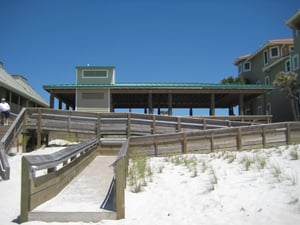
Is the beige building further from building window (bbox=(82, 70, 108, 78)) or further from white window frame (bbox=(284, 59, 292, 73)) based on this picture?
building window (bbox=(82, 70, 108, 78))

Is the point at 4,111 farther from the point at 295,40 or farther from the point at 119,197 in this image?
the point at 295,40

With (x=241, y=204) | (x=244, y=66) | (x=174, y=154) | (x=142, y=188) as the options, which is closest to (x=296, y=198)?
(x=241, y=204)

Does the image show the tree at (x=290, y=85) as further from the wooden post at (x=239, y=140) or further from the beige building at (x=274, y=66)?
the wooden post at (x=239, y=140)

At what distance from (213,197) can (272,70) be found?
95.3 feet

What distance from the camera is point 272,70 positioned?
32625 millimetres

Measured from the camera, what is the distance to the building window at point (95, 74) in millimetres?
26438

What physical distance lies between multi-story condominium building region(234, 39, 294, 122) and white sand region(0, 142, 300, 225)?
22.6 meters

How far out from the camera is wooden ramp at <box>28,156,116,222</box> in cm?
553

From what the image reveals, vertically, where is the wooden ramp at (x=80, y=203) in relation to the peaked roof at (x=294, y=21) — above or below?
below

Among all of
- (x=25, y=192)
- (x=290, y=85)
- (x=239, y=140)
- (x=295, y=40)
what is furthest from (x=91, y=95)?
(x=25, y=192)

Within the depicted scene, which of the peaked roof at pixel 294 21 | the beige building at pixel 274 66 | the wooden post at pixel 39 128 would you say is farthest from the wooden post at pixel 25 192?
the peaked roof at pixel 294 21

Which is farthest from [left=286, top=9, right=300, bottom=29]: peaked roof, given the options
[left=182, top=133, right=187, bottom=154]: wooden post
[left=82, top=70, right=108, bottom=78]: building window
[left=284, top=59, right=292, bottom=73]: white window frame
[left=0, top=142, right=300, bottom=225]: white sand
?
[left=0, top=142, right=300, bottom=225]: white sand

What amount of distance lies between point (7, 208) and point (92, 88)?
19.1 meters

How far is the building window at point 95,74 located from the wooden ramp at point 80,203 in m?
18.1
